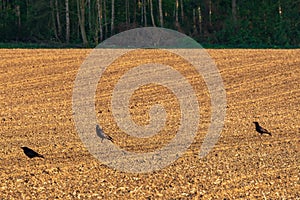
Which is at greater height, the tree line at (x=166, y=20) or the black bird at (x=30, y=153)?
the black bird at (x=30, y=153)

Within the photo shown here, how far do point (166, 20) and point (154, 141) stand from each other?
41.1 metres

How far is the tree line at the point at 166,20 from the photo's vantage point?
42.7 m

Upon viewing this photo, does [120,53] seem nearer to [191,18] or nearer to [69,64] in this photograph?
[69,64]

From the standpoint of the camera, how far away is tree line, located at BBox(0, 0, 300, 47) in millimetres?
42688

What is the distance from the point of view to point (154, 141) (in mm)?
13570

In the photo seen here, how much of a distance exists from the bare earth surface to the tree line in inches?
667

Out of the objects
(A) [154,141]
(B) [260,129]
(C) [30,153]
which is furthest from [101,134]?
(B) [260,129]

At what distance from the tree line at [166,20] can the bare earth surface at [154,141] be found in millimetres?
16937

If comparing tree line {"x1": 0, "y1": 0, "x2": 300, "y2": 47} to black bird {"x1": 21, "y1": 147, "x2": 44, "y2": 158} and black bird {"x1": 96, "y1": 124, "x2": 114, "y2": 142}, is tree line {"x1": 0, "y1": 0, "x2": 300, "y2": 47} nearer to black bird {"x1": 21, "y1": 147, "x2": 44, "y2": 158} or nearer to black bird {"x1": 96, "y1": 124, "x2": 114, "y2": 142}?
black bird {"x1": 96, "y1": 124, "x2": 114, "y2": 142}

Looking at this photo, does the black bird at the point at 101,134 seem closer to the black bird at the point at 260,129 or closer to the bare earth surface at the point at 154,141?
the bare earth surface at the point at 154,141

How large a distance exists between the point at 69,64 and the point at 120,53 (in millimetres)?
3087

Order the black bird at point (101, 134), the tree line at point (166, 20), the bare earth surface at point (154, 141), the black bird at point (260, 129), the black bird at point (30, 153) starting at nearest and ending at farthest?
the bare earth surface at point (154, 141) → the black bird at point (30, 153) → the black bird at point (101, 134) → the black bird at point (260, 129) → the tree line at point (166, 20)

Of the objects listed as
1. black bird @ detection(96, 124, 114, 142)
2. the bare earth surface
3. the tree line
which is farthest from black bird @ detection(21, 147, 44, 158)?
the tree line

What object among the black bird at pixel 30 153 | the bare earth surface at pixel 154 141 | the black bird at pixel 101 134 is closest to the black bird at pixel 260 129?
the bare earth surface at pixel 154 141
